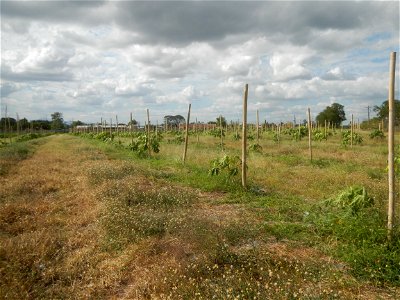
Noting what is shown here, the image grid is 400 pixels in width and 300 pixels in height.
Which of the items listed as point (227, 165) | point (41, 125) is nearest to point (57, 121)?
point (41, 125)

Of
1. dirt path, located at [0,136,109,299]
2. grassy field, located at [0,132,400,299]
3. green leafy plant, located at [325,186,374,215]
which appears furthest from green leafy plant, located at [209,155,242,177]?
green leafy plant, located at [325,186,374,215]

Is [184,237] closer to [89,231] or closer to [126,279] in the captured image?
[126,279]

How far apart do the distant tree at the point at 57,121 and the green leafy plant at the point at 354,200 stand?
92857 millimetres

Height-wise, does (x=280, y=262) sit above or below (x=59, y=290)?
above

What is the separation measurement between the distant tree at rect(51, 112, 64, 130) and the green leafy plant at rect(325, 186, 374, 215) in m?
92.9

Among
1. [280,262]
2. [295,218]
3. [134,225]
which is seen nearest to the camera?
[280,262]

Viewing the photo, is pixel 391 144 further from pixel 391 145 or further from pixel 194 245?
pixel 194 245

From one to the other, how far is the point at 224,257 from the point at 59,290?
209cm

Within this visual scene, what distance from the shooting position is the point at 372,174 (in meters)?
11.3

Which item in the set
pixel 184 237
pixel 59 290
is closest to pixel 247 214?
pixel 184 237

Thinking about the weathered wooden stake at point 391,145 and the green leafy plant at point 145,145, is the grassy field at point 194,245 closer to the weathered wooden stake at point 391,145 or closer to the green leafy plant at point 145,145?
the weathered wooden stake at point 391,145

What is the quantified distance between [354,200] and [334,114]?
6106 cm

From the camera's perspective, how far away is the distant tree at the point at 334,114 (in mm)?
62438

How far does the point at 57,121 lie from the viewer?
9400 cm
